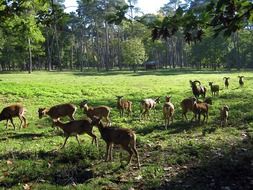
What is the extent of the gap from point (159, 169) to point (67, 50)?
92381 mm

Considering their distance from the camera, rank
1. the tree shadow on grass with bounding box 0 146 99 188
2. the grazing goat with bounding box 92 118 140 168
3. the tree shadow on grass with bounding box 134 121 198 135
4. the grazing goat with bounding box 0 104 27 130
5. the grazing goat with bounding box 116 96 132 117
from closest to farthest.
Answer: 1. the tree shadow on grass with bounding box 0 146 99 188
2. the grazing goat with bounding box 92 118 140 168
3. the tree shadow on grass with bounding box 134 121 198 135
4. the grazing goat with bounding box 0 104 27 130
5. the grazing goat with bounding box 116 96 132 117

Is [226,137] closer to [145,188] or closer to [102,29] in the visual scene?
[145,188]

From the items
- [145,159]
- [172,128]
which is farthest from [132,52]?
[145,159]

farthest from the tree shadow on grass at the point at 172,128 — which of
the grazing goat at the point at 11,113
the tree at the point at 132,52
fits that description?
the tree at the point at 132,52

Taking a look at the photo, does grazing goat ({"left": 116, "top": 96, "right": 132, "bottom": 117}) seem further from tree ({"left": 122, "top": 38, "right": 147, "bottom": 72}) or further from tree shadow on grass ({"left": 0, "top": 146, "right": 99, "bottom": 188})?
tree ({"left": 122, "top": 38, "right": 147, "bottom": 72})

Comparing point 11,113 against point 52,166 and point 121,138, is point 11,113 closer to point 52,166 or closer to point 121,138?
point 52,166

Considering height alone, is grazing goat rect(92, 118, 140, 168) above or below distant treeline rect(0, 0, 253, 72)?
below

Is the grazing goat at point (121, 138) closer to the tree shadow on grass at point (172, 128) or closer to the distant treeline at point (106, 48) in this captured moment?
the tree shadow on grass at point (172, 128)

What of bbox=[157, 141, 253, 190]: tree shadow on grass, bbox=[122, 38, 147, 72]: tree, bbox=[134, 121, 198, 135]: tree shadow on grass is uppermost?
bbox=[122, 38, 147, 72]: tree

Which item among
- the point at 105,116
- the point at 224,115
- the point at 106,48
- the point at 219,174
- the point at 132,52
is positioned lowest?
the point at 219,174

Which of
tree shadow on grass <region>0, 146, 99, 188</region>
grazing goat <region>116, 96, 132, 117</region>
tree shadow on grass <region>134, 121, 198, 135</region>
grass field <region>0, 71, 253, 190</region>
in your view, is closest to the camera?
grass field <region>0, 71, 253, 190</region>

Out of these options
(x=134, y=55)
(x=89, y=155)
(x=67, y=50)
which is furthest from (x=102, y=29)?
(x=89, y=155)

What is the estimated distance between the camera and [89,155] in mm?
10797

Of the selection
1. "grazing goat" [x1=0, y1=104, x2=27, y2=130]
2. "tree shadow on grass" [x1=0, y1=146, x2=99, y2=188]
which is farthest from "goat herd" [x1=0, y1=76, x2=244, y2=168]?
"tree shadow on grass" [x1=0, y1=146, x2=99, y2=188]
